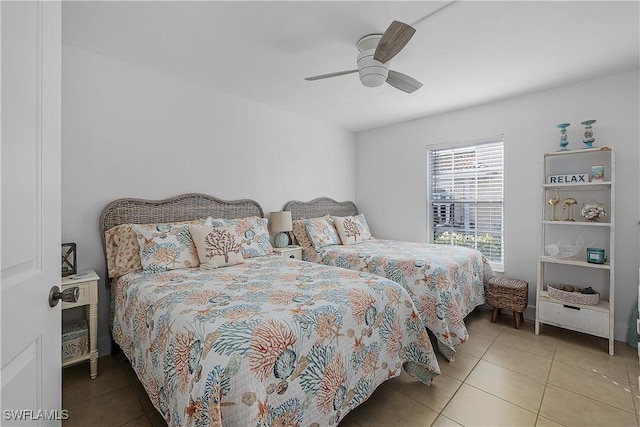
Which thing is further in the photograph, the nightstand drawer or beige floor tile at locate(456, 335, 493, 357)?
beige floor tile at locate(456, 335, 493, 357)

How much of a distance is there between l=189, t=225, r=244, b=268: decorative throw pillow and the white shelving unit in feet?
9.70

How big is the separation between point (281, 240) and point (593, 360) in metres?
3.05

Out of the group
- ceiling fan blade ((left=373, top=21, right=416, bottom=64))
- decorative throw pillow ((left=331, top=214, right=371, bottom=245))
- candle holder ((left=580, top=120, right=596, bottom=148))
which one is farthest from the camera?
decorative throw pillow ((left=331, top=214, right=371, bottom=245))

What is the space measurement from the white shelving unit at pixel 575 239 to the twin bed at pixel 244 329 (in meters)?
1.74

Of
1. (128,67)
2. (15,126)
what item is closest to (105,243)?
(128,67)

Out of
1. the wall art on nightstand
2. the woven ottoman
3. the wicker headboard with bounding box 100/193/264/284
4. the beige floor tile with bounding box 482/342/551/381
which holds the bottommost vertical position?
the beige floor tile with bounding box 482/342/551/381

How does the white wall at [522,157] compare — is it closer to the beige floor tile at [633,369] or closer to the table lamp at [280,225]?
the beige floor tile at [633,369]

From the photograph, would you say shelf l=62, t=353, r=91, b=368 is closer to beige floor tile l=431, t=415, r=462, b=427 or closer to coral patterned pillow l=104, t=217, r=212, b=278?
coral patterned pillow l=104, t=217, r=212, b=278

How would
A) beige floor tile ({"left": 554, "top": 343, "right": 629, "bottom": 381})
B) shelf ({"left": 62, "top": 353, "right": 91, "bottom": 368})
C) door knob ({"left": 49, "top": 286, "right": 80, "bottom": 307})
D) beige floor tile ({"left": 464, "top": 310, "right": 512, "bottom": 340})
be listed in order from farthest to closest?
beige floor tile ({"left": 464, "top": 310, "right": 512, "bottom": 340}) → beige floor tile ({"left": 554, "top": 343, "right": 629, "bottom": 381}) → shelf ({"left": 62, "top": 353, "right": 91, "bottom": 368}) → door knob ({"left": 49, "top": 286, "right": 80, "bottom": 307})

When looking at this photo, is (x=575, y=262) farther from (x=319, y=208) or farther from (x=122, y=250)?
(x=122, y=250)

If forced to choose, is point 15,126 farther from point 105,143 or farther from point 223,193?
point 223,193

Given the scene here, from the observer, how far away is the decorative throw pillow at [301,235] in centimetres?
368

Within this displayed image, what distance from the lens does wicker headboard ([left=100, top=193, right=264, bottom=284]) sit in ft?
8.18

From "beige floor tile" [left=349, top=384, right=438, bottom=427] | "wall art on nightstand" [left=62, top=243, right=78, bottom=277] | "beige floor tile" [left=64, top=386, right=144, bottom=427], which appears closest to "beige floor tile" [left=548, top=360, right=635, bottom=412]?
"beige floor tile" [left=349, top=384, right=438, bottom=427]
